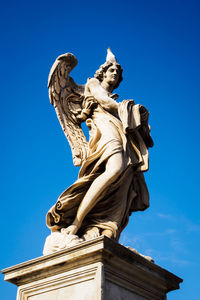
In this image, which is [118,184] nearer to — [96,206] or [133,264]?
[96,206]

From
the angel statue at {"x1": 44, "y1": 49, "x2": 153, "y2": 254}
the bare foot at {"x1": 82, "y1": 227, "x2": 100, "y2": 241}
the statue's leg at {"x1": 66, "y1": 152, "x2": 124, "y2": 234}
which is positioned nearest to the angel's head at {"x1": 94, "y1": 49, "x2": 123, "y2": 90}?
the angel statue at {"x1": 44, "y1": 49, "x2": 153, "y2": 254}

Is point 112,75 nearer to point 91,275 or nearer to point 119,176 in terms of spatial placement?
point 119,176

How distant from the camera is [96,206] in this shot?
5848 millimetres

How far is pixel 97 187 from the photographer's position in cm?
572

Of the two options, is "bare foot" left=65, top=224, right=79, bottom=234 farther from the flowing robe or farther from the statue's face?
the statue's face

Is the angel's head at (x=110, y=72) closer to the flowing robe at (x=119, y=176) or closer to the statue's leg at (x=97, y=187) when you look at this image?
the flowing robe at (x=119, y=176)

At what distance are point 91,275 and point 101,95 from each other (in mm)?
2876

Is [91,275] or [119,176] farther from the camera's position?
[119,176]

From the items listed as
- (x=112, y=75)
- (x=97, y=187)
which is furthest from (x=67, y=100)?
(x=97, y=187)

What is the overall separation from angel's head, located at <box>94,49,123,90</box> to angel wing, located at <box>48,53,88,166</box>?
39 cm

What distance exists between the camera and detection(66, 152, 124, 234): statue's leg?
566cm

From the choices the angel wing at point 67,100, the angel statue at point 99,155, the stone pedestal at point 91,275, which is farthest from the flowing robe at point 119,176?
the stone pedestal at point 91,275

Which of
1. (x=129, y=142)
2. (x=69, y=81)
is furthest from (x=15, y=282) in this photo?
(x=69, y=81)

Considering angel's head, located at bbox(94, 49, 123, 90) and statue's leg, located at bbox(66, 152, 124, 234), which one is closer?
statue's leg, located at bbox(66, 152, 124, 234)
